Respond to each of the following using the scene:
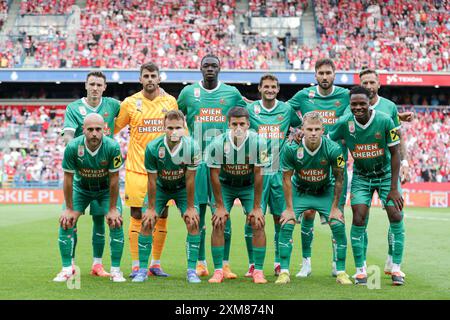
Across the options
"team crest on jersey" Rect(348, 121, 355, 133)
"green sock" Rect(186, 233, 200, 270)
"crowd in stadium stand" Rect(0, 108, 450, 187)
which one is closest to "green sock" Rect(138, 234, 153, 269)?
"green sock" Rect(186, 233, 200, 270)

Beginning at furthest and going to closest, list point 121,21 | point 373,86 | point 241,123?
1. point 121,21
2. point 373,86
3. point 241,123

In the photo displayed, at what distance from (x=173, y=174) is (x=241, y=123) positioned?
96cm

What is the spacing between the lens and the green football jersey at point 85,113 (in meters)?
8.75

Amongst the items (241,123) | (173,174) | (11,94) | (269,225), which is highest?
(11,94)

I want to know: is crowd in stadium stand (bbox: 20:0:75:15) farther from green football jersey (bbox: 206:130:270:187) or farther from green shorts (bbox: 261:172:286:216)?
green football jersey (bbox: 206:130:270:187)

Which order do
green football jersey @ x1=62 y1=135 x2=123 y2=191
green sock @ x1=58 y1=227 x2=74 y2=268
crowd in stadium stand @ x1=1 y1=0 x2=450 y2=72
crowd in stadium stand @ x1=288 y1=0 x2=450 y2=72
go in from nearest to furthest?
green football jersey @ x1=62 y1=135 x2=123 y2=191
green sock @ x1=58 y1=227 x2=74 y2=268
crowd in stadium stand @ x1=1 y1=0 x2=450 y2=72
crowd in stadium stand @ x1=288 y1=0 x2=450 y2=72

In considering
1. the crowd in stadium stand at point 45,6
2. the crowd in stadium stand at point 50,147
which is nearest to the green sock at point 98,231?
the crowd in stadium stand at point 50,147

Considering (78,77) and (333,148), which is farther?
(78,77)

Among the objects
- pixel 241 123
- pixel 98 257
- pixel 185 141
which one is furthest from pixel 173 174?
pixel 98 257

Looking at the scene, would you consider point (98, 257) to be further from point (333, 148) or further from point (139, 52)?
point (139, 52)

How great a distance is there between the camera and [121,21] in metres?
36.0

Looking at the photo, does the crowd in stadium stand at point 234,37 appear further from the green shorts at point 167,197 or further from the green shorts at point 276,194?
the green shorts at point 167,197

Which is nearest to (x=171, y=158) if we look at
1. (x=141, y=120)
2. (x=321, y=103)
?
(x=141, y=120)

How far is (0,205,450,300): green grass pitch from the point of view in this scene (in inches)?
272
